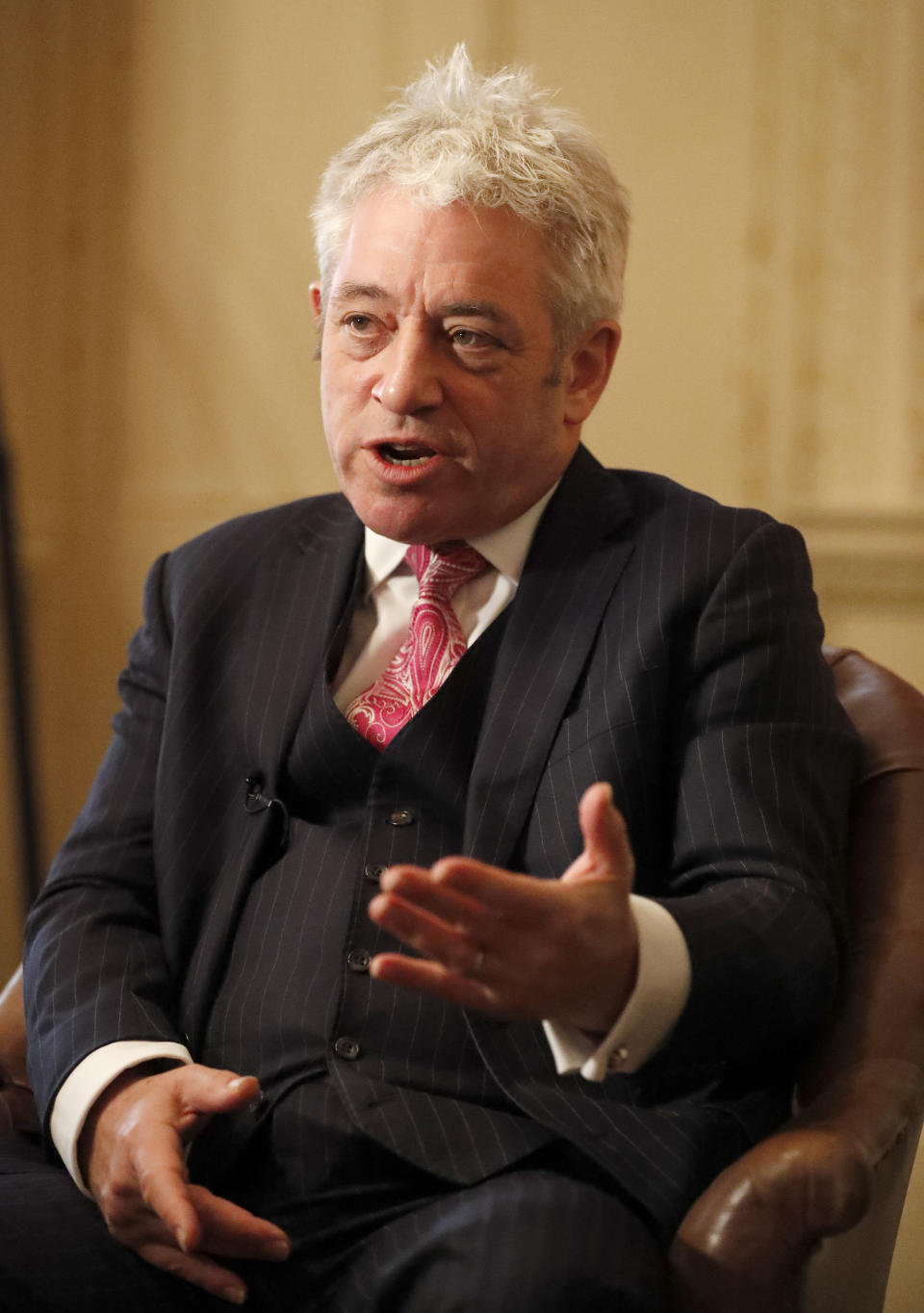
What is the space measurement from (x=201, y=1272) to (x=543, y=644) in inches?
26.6

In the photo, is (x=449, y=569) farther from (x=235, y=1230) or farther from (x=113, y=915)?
(x=235, y=1230)

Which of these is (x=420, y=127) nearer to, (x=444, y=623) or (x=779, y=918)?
(x=444, y=623)

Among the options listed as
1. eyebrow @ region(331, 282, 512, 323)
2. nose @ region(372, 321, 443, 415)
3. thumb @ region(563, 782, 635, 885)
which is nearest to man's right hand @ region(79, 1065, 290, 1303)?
thumb @ region(563, 782, 635, 885)

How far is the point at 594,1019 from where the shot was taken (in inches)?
42.4

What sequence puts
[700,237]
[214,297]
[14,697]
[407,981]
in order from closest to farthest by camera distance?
[407,981] < [14,697] < [700,237] < [214,297]

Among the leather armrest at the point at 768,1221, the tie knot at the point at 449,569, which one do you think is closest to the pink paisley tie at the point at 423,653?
the tie knot at the point at 449,569

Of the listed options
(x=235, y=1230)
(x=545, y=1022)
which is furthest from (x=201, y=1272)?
(x=545, y=1022)

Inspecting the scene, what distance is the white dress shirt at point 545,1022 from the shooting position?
3.55 feet

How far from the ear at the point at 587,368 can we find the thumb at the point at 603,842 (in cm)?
67

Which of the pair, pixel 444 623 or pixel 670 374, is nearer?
pixel 444 623

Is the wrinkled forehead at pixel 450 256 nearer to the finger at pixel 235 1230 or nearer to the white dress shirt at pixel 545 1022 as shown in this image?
the white dress shirt at pixel 545 1022

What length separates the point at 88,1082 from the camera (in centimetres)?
132

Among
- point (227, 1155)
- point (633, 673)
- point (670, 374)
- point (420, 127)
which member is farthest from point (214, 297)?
point (227, 1155)

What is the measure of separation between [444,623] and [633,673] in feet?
0.78
